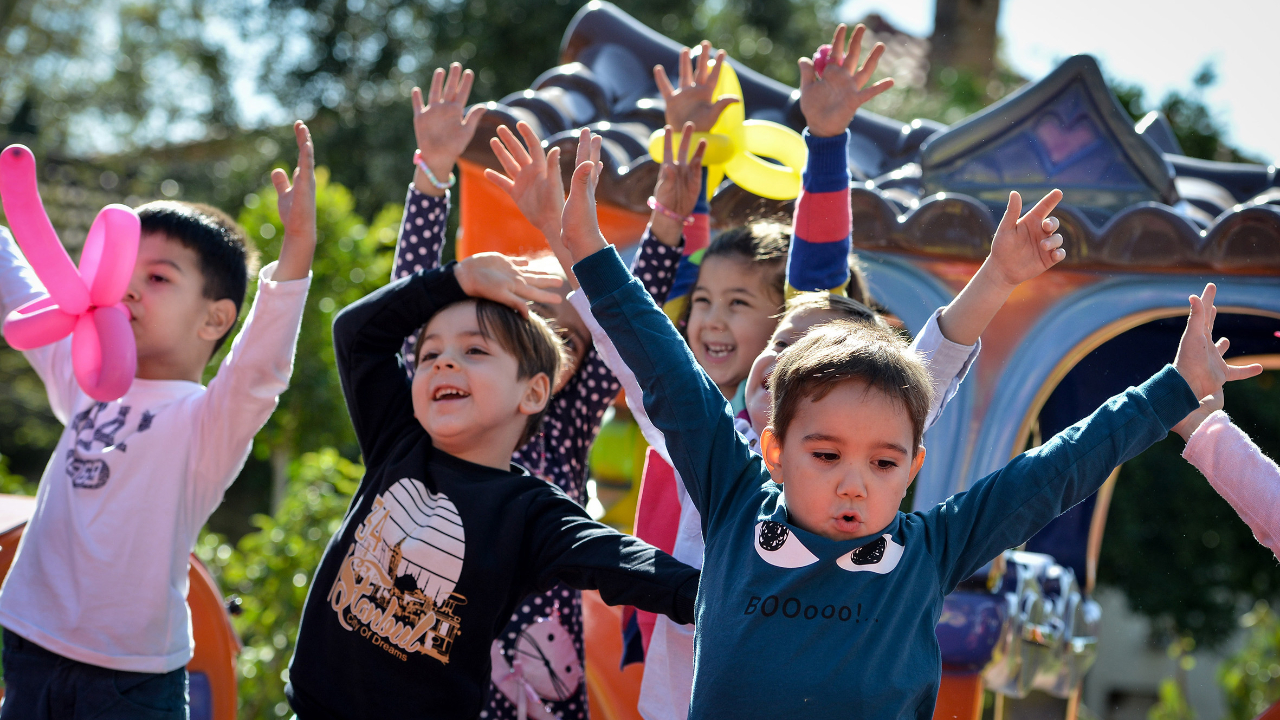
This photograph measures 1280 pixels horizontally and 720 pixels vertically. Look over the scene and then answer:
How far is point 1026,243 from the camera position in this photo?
1.55 metres

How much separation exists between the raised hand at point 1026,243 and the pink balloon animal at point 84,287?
148 cm

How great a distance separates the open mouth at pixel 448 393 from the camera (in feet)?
5.93

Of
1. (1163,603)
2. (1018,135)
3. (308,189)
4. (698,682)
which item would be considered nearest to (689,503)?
(698,682)

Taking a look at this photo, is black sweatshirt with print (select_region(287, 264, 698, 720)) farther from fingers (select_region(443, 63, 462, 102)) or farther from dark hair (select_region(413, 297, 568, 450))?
fingers (select_region(443, 63, 462, 102))

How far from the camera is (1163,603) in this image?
848 centimetres

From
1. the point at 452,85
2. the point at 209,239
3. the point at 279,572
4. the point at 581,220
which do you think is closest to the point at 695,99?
the point at 452,85

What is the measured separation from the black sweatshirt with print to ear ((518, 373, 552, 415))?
130mm

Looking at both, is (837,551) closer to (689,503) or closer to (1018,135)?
(689,503)

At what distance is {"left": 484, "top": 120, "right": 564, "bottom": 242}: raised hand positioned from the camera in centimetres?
162

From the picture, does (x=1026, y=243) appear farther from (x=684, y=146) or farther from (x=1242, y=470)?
(x=684, y=146)

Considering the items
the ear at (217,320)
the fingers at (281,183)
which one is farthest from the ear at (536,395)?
the ear at (217,320)

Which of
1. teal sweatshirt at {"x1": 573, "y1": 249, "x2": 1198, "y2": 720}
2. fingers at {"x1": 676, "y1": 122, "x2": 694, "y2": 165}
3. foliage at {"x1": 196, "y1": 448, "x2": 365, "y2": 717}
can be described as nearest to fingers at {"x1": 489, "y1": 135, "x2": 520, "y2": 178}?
teal sweatshirt at {"x1": 573, "y1": 249, "x2": 1198, "y2": 720}

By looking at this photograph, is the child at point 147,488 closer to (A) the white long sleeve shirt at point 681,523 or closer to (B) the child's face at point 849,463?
(A) the white long sleeve shirt at point 681,523

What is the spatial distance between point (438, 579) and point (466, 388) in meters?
0.32
